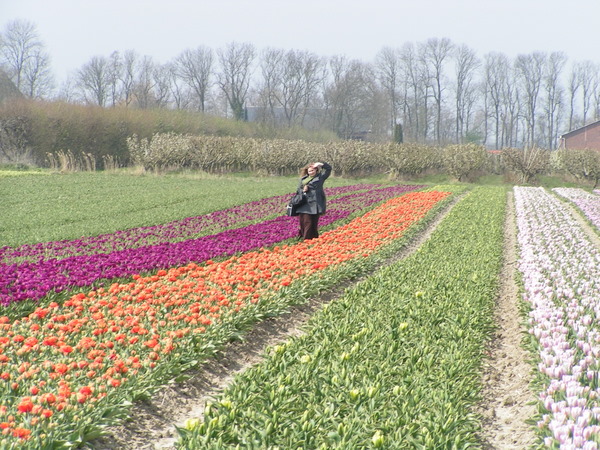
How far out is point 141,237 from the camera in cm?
1146

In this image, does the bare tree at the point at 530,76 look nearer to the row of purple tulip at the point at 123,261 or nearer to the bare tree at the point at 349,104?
the bare tree at the point at 349,104

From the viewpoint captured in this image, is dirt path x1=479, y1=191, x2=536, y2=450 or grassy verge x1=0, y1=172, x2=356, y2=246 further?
grassy verge x1=0, y1=172, x2=356, y2=246

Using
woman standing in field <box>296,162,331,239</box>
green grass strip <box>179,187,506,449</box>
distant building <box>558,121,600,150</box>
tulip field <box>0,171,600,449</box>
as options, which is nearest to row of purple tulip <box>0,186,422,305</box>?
tulip field <box>0,171,600,449</box>

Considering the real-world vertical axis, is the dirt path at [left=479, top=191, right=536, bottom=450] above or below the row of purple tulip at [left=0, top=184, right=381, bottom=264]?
below

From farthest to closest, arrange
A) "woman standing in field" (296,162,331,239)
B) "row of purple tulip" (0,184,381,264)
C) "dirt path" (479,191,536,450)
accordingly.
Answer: "woman standing in field" (296,162,331,239)
"row of purple tulip" (0,184,381,264)
"dirt path" (479,191,536,450)

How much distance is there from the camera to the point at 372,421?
12.8ft

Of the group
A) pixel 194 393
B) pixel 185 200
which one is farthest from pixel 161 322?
pixel 185 200

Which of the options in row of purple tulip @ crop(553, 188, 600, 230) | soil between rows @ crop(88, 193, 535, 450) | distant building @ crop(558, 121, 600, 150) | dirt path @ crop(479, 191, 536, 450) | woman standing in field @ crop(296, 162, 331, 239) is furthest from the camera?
distant building @ crop(558, 121, 600, 150)

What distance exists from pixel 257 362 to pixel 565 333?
123 inches

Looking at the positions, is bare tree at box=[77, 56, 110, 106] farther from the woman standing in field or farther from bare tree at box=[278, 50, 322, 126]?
the woman standing in field

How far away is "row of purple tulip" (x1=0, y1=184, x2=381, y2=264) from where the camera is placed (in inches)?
376

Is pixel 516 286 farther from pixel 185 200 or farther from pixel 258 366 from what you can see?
pixel 185 200

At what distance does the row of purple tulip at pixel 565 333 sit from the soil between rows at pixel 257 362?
0.90ft

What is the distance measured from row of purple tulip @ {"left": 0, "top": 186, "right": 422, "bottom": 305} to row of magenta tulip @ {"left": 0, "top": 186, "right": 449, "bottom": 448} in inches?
19.1
